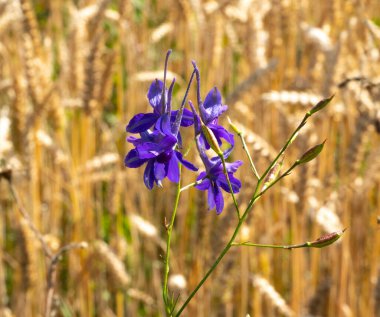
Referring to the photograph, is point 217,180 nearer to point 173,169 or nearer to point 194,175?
point 173,169

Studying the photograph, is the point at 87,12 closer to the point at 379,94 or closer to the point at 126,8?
the point at 126,8

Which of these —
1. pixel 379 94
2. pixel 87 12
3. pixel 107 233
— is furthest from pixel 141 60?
pixel 379 94

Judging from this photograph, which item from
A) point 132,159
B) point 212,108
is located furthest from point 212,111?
point 132,159

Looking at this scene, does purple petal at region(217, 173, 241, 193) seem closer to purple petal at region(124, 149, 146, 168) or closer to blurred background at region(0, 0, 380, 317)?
purple petal at region(124, 149, 146, 168)

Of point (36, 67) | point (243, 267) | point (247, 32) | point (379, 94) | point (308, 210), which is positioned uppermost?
point (247, 32)

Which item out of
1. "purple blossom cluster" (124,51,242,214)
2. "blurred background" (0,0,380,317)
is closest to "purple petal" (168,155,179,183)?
"purple blossom cluster" (124,51,242,214)

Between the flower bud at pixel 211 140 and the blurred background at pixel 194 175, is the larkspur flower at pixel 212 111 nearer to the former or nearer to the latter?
the flower bud at pixel 211 140

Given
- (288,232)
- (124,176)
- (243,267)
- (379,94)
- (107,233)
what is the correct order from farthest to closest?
1. (107,233)
2. (288,232)
3. (124,176)
4. (243,267)
5. (379,94)
